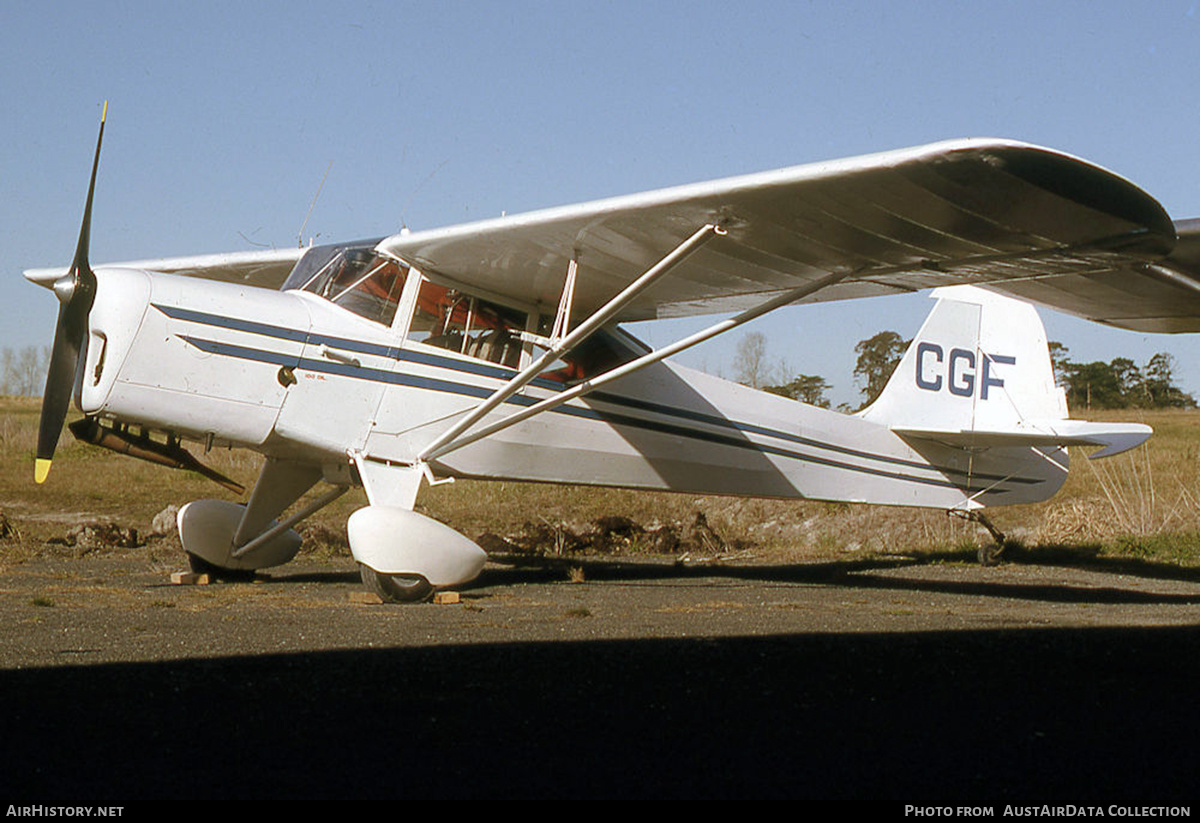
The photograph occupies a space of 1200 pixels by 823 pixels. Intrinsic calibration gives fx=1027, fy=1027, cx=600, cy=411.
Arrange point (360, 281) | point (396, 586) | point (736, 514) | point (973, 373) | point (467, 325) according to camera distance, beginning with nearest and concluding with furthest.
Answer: point (396, 586)
point (360, 281)
point (467, 325)
point (973, 373)
point (736, 514)

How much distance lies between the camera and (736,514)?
1553 centimetres

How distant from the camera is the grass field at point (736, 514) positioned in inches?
480

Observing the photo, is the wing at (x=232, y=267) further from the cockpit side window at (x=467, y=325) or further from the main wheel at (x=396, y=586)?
the main wheel at (x=396, y=586)

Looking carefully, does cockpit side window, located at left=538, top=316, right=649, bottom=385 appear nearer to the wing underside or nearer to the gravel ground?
the wing underside

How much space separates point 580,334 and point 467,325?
121cm

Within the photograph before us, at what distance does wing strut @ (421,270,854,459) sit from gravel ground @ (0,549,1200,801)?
166 centimetres

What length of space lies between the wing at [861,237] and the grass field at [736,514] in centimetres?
444

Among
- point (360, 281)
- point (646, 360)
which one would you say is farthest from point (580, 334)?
point (360, 281)

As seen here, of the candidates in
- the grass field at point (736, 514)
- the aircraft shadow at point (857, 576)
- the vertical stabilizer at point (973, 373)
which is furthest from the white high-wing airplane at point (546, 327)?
the grass field at point (736, 514)

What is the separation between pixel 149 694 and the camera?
3291 mm

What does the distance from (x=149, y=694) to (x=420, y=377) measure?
14.7ft

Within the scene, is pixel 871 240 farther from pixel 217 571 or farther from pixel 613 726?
pixel 217 571

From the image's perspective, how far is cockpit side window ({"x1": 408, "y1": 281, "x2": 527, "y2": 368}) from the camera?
780 centimetres

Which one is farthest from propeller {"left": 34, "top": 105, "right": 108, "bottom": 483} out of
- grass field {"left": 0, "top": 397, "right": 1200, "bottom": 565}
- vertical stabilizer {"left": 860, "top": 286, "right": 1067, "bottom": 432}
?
vertical stabilizer {"left": 860, "top": 286, "right": 1067, "bottom": 432}
